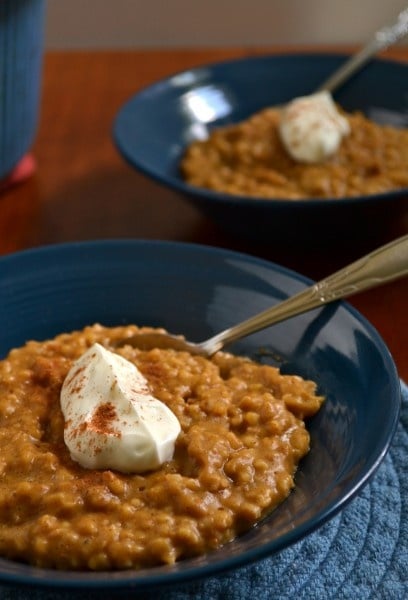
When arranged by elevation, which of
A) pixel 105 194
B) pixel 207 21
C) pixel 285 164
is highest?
pixel 285 164

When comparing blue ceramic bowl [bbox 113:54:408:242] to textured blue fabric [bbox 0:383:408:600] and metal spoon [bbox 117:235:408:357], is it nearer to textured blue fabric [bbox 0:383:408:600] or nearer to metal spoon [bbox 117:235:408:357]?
metal spoon [bbox 117:235:408:357]

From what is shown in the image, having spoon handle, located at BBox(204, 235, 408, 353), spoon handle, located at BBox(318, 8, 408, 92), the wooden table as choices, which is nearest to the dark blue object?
the wooden table

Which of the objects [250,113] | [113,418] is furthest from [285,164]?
[113,418]

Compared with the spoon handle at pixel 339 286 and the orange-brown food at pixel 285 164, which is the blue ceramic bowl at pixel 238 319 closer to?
the spoon handle at pixel 339 286

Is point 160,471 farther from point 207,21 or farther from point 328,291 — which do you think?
point 207,21

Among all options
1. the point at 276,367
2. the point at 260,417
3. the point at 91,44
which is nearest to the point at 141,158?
the point at 276,367

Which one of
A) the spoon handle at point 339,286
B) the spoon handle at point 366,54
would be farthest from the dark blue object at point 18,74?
the spoon handle at point 339,286
